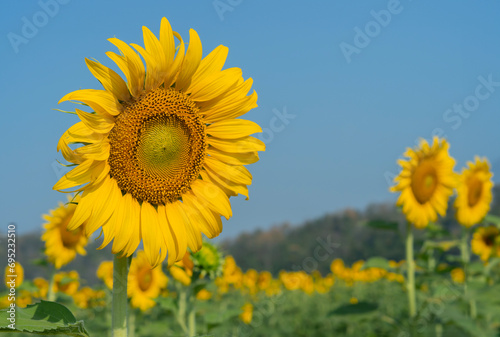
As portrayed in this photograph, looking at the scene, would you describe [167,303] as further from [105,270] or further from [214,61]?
[214,61]

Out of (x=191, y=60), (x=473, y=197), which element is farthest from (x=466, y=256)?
(x=191, y=60)

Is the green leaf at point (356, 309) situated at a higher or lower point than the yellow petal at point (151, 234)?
lower

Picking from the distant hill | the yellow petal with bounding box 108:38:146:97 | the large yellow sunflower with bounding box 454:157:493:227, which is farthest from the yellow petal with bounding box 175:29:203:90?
the distant hill

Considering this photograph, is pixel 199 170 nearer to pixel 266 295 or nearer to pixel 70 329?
pixel 70 329

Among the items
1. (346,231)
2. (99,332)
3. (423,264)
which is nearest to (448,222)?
(346,231)

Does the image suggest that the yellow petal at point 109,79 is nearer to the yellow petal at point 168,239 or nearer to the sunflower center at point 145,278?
the yellow petal at point 168,239

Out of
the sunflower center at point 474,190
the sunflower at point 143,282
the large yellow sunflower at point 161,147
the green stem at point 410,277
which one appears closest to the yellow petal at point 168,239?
the large yellow sunflower at point 161,147
